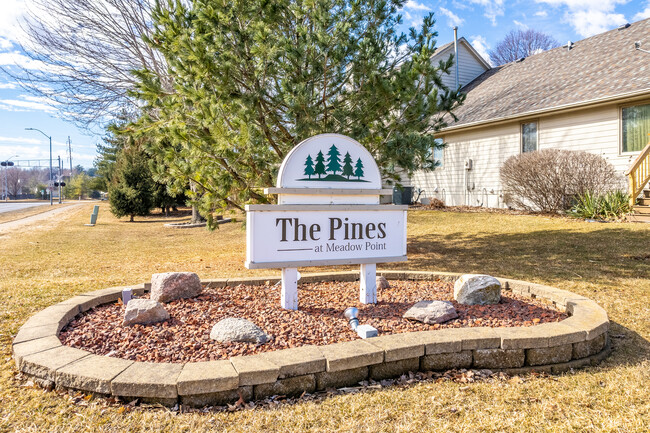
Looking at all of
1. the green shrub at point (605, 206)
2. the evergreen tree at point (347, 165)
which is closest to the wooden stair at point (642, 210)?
the green shrub at point (605, 206)

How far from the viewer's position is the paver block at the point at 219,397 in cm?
238

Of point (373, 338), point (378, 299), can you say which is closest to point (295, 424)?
point (373, 338)

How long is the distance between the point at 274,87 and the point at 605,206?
8813 millimetres

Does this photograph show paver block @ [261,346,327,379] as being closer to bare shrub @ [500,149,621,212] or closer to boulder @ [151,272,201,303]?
boulder @ [151,272,201,303]

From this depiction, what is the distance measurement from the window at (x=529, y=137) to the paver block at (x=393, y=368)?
13.0m

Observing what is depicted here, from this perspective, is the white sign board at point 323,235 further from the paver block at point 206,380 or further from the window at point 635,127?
the window at point 635,127

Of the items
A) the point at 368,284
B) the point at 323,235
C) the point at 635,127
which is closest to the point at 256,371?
the point at 323,235

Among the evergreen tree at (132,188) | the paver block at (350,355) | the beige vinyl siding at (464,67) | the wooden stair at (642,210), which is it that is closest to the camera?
the paver block at (350,355)

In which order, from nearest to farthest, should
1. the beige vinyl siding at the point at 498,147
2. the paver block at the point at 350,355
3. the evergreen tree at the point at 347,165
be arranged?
the paver block at the point at 350,355, the evergreen tree at the point at 347,165, the beige vinyl siding at the point at 498,147

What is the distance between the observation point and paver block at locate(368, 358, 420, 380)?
274cm

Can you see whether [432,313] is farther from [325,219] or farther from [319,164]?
[319,164]

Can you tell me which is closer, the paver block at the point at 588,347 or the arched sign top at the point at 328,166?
the paver block at the point at 588,347

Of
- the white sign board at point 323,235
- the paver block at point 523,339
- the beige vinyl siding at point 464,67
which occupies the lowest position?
the paver block at point 523,339

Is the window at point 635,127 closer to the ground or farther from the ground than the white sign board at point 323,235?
farther from the ground
